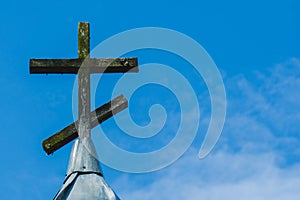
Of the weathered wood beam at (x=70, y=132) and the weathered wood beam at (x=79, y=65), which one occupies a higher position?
the weathered wood beam at (x=79, y=65)

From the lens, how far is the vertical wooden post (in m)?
8.96

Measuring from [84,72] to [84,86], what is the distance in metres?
0.20

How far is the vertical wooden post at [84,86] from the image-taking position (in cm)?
896

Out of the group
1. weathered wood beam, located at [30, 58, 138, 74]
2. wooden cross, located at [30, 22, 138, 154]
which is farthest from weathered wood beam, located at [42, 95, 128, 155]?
weathered wood beam, located at [30, 58, 138, 74]

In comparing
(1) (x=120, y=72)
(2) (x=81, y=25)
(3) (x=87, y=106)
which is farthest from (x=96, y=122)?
(2) (x=81, y=25)

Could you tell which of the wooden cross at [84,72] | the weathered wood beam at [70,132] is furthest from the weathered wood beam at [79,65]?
the weathered wood beam at [70,132]

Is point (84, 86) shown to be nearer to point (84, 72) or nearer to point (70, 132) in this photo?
point (84, 72)

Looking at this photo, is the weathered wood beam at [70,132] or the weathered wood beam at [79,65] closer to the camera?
the weathered wood beam at [70,132]

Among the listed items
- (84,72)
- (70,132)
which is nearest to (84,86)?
(84,72)

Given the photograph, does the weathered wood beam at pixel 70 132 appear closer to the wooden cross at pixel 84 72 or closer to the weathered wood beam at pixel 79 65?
the wooden cross at pixel 84 72

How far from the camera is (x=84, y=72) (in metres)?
9.27

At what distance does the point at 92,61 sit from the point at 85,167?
1.47 m

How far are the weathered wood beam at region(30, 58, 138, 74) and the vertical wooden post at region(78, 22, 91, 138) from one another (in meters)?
0.09

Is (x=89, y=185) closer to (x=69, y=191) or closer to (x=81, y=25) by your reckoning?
(x=69, y=191)
